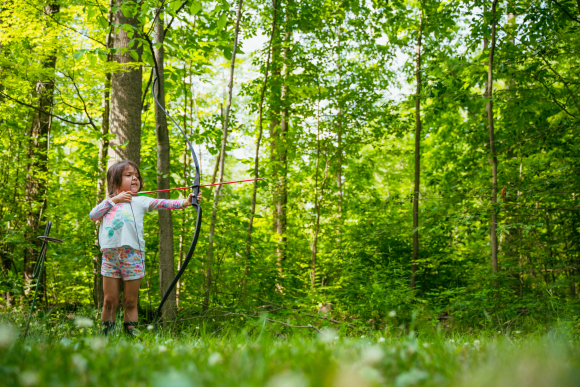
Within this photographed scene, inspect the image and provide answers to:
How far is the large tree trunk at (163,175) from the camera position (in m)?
4.34

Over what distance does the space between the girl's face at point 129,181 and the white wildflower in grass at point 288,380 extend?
10.1 feet

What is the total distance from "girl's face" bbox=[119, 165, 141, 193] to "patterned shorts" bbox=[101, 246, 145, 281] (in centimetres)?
58

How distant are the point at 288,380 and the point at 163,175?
3.84 metres

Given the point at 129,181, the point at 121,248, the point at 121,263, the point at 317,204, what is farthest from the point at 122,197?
the point at 317,204

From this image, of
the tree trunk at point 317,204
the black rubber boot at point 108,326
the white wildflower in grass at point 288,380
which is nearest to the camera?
the white wildflower in grass at point 288,380

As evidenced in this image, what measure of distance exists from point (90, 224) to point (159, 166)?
1611mm

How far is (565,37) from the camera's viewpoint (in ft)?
15.1

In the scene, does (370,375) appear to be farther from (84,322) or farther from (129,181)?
(129,181)

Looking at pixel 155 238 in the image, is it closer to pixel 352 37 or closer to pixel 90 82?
pixel 90 82

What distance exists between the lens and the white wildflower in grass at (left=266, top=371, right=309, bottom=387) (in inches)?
28.7

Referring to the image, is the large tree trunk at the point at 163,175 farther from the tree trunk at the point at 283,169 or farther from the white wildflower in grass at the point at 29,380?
the white wildflower in grass at the point at 29,380

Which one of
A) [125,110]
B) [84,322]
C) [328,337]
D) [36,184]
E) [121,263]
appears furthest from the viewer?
[36,184]

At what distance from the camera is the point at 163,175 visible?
14.1 ft

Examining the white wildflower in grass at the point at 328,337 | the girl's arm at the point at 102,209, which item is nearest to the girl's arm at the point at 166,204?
the girl's arm at the point at 102,209
